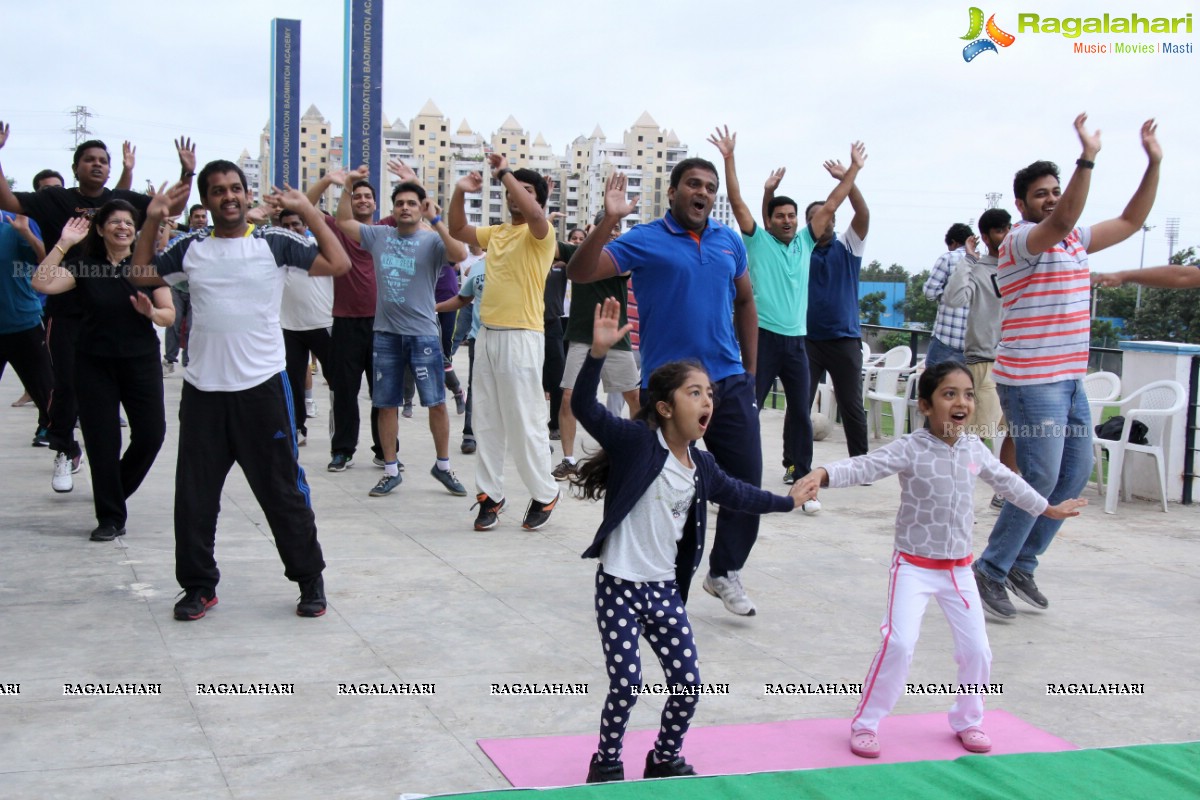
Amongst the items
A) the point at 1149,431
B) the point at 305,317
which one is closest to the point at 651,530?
the point at 305,317

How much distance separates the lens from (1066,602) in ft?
19.1

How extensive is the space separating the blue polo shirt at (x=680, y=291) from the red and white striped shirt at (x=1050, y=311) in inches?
54.5

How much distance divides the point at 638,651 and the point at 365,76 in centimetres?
2119

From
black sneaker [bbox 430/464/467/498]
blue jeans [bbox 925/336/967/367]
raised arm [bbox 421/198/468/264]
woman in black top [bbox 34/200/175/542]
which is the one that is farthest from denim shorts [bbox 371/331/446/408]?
blue jeans [bbox 925/336/967/367]

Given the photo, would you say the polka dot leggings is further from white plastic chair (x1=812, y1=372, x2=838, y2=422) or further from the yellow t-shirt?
white plastic chair (x1=812, y1=372, x2=838, y2=422)

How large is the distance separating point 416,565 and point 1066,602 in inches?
129

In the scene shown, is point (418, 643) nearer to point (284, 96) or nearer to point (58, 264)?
point (58, 264)

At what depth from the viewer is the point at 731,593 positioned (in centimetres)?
519

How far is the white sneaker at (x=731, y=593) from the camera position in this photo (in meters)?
5.17

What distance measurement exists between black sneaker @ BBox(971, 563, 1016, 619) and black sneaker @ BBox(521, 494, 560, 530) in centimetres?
264

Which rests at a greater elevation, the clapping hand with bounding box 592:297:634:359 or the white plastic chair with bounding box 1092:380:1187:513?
the clapping hand with bounding box 592:297:634:359

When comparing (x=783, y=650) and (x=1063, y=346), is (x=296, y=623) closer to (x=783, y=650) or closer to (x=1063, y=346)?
(x=783, y=650)

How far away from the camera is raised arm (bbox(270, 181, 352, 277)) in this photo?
195 inches

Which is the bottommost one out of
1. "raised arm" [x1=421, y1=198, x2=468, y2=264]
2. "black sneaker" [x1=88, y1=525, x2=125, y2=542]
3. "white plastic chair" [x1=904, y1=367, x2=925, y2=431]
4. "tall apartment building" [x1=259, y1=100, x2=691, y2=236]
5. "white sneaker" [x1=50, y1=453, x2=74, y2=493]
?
"black sneaker" [x1=88, y1=525, x2=125, y2=542]
